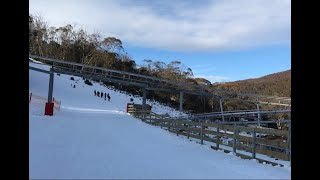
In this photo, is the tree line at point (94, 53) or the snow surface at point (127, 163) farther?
the tree line at point (94, 53)

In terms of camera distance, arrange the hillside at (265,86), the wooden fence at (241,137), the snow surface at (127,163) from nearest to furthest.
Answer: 1. the snow surface at (127,163)
2. the wooden fence at (241,137)
3. the hillside at (265,86)

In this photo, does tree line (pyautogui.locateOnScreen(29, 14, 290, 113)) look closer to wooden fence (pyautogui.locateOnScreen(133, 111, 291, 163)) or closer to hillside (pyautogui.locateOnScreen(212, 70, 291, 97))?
hillside (pyautogui.locateOnScreen(212, 70, 291, 97))

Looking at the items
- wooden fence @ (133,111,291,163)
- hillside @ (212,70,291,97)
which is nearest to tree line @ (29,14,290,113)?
hillside @ (212,70,291,97)

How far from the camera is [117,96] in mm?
74875

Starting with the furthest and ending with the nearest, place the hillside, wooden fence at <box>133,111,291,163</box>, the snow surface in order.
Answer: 1. the hillside
2. wooden fence at <box>133,111,291,163</box>
3. the snow surface

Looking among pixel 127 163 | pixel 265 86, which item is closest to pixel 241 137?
pixel 127 163

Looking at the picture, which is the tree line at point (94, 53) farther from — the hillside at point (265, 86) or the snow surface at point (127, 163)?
the snow surface at point (127, 163)

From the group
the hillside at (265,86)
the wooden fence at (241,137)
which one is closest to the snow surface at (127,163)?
the wooden fence at (241,137)

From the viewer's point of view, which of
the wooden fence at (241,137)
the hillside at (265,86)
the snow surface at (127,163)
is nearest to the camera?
the snow surface at (127,163)

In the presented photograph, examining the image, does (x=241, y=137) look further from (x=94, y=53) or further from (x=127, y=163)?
(x=94, y=53)

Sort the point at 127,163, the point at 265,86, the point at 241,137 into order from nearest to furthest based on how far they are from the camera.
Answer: the point at 127,163, the point at 241,137, the point at 265,86
